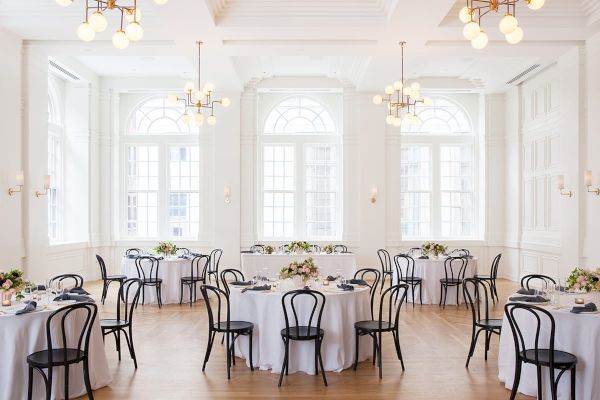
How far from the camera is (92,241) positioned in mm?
12805

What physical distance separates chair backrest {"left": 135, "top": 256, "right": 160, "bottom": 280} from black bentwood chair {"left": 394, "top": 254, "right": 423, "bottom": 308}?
4.54m

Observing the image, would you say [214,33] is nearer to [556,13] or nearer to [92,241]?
[556,13]

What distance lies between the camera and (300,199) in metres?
13.5

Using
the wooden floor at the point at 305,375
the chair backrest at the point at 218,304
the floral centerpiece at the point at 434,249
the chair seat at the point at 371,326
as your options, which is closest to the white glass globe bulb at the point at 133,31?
the chair backrest at the point at 218,304

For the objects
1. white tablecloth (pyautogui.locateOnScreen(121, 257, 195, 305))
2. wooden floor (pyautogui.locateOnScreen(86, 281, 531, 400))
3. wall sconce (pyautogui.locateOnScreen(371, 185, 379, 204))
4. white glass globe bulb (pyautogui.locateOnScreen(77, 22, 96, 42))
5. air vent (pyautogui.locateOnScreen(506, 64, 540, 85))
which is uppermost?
air vent (pyautogui.locateOnScreen(506, 64, 540, 85))

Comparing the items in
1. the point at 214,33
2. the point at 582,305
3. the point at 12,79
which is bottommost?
the point at 582,305

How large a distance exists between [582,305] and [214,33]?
6.47m

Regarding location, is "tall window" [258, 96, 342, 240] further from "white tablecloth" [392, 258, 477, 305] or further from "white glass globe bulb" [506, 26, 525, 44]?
"white glass globe bulb" [506, 26, 525, 44]

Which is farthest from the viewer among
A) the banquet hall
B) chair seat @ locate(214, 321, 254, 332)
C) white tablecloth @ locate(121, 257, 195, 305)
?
white tablecloth @ locate(121, 257, 195, 305)

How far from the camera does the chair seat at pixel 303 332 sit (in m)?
5.34

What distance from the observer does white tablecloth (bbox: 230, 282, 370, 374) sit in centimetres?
573

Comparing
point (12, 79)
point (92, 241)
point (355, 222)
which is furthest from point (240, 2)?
point (92, 241)

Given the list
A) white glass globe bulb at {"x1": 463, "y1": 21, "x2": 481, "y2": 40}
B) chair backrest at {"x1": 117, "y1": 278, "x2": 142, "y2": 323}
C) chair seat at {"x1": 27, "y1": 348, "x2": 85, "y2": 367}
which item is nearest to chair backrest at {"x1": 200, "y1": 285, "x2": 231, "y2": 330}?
chair backrest at {"x1": 117, "y1": 278, "x2": 142, "y2": 323}

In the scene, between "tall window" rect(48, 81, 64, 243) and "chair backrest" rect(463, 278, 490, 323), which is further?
"tall window" rect(48, 81, 64, 243)
